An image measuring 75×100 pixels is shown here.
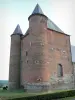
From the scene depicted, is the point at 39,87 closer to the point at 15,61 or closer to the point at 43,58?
the point at 43,58

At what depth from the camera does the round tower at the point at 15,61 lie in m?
34.2

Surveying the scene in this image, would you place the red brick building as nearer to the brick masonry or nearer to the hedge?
the brick masonry

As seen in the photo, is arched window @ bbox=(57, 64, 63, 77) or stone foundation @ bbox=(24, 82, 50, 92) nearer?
stone foundation @ bbox=(24, 82, 50, 92)

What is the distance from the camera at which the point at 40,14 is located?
2992cm

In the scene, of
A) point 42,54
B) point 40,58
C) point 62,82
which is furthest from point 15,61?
point 62,82

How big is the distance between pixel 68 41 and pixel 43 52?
9404mm

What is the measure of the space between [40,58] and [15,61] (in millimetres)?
9007

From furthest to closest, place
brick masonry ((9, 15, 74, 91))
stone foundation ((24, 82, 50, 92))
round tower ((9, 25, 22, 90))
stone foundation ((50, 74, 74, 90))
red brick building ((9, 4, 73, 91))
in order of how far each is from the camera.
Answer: round tower ((9, 25, 22, 90)) → stone foundation ((50, 74, 74, 90)) → red brick building ((9, 4, 73, 91)) → brick masonry ((9, 15, 74, 91)) → stone foundation ((24, 82, 50, 92))

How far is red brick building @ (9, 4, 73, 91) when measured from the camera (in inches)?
1087

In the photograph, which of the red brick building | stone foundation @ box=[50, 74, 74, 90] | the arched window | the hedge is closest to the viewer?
the hedge

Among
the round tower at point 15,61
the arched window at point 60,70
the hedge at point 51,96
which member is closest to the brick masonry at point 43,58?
the round tower at point 15,61

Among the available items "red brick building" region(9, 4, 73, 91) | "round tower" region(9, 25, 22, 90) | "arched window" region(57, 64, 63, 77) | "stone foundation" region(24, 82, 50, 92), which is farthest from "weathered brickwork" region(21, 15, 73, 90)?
"round tower" region(9, 25, 22, 90)

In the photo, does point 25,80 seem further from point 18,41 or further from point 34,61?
point 18,41

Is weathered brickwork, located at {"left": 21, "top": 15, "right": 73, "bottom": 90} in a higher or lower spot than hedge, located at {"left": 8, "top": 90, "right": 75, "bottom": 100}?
higher
